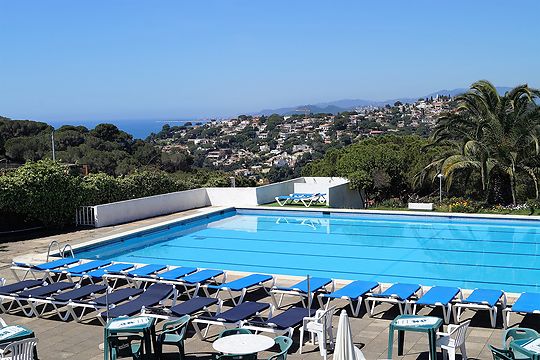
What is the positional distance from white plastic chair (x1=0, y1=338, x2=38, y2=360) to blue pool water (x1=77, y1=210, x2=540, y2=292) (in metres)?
6.89

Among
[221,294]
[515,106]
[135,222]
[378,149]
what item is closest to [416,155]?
[378,149]

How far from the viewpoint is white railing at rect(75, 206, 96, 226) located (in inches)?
648

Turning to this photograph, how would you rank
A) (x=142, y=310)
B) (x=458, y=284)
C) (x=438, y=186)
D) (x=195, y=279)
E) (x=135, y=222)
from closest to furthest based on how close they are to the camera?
(x=142, y=310) < (x=195, y=279) < (x=458, y=284) < (x=135, y=222) < (x=438, y=186)

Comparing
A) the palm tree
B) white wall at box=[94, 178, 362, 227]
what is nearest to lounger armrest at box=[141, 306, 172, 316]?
white wall at box=[94, 178, 362, 227]

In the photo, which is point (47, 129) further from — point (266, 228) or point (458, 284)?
point (458, 284)

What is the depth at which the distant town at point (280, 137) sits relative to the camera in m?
61.5

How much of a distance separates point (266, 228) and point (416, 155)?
21.8 ft

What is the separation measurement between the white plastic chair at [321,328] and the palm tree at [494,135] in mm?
11561

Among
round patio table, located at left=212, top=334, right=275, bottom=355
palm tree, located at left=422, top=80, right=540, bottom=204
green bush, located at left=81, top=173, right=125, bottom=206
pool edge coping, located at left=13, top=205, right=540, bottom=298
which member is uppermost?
palm tree, located at left=422, top=80, right=540, bottom=204

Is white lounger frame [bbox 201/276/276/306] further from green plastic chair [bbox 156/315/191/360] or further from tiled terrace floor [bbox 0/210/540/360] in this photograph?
green plastic chair [bbox 156/315/191/360]

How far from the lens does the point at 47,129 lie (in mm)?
44062

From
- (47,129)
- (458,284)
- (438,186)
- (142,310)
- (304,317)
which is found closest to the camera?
Answer: (304,317)

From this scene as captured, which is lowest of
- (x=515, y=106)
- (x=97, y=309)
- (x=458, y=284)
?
(x=458, y=284)

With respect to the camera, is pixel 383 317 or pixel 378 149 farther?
pixel 378 149
